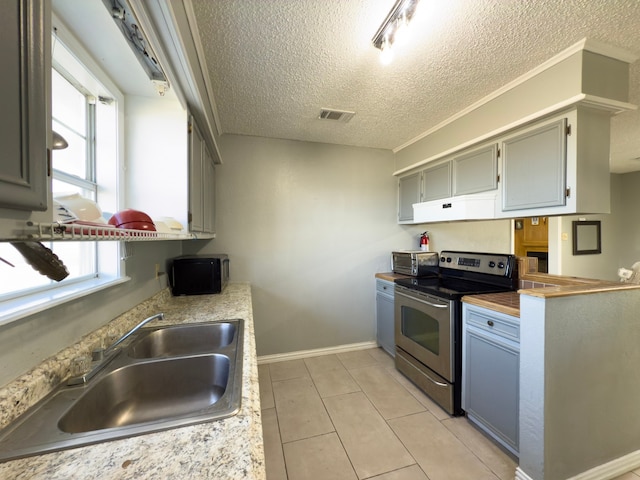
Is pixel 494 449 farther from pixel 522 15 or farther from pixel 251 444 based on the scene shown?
pixel 522 15

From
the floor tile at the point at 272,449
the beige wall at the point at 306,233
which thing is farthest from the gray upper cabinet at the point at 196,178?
the floor tile at the point at 272,449

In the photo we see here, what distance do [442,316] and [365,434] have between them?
0.98 metres

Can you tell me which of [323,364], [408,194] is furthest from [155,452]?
[408,194]

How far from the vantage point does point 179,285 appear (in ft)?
6.79

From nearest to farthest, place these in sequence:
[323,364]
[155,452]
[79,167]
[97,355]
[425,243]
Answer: [155,452] → [97,355] → [79,167] → [323,364] → [425,243]

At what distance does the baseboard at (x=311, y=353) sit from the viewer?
2.74m

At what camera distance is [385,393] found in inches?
86.5

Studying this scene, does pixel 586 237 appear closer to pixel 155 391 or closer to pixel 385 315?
pixel 385 315

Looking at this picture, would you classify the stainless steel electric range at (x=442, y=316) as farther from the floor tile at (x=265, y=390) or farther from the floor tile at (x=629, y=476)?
the floor tile at (x=265, y=390)

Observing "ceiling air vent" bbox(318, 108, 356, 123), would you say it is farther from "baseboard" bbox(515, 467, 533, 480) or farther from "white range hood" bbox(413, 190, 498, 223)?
"baseboard" bbox(515, 467, 533, 480)

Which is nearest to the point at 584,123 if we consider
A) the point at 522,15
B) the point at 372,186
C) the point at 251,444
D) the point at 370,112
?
the point at 522,15

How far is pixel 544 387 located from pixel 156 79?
2463 mm

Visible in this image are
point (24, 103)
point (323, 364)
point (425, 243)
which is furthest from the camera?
point (425, 243)

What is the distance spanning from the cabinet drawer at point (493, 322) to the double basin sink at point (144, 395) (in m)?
1.51
